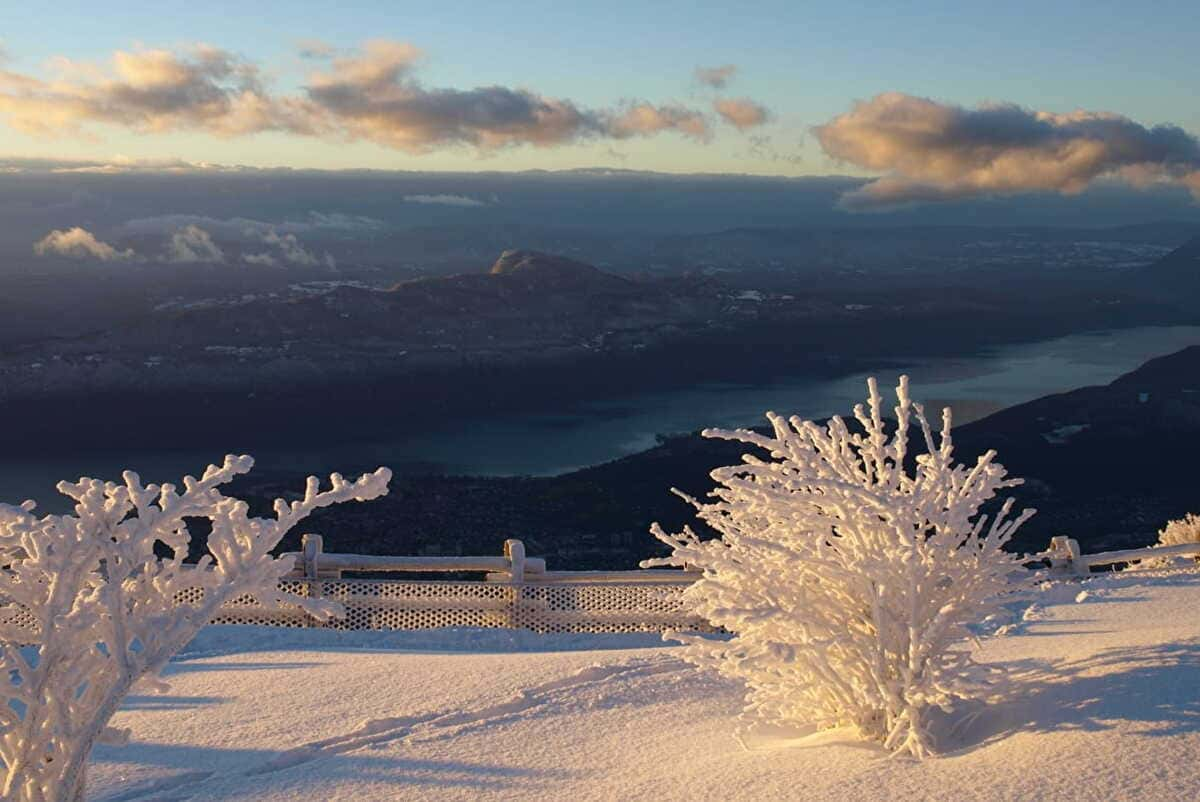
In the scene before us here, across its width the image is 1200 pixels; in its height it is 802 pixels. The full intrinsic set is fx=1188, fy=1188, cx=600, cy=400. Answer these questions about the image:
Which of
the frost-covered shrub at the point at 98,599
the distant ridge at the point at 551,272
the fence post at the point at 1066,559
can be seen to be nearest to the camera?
the frost-covered shrub at the point at 98,599

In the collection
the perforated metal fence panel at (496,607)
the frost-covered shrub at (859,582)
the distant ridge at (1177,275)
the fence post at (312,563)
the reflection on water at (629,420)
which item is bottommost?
the reflection on water at (629,420)

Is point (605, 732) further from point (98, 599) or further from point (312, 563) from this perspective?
point (312, 563)

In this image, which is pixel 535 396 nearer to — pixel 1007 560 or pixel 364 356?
pixel 364 356

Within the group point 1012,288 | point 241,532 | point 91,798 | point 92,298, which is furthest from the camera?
point 1012,288

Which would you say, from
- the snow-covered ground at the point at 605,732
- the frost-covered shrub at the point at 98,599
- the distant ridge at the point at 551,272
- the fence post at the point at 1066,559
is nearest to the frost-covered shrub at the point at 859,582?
the snow-covered ground at the point at 605,732

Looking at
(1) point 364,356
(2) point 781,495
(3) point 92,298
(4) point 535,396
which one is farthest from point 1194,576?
(3) point 92,298

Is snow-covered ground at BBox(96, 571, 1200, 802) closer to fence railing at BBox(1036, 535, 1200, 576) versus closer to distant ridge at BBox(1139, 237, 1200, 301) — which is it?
fence railing at BBox(1036, 535, 1200, 576)

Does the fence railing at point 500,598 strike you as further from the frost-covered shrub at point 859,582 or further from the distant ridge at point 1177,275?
the distant ridge at point 1177,275

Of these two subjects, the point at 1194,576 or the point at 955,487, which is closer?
the point at 955,487
